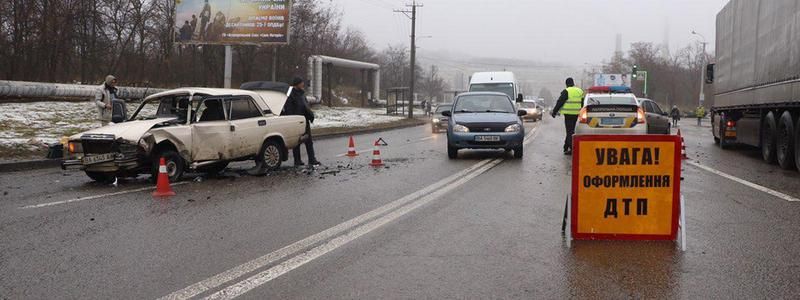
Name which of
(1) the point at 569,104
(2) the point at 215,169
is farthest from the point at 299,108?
(1) the point at 569,104

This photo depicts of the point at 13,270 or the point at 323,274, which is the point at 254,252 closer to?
the point at 323,274

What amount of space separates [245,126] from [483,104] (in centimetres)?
621

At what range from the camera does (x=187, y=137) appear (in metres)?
10.2

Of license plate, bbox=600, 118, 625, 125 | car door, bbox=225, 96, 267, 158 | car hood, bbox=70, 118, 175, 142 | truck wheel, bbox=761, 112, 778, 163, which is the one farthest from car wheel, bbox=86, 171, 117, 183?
truck wheel, bbox=761, 112, 778, 163

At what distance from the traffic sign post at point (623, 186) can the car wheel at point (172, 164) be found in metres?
6.56

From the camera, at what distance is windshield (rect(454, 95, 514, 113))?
15.0 metres

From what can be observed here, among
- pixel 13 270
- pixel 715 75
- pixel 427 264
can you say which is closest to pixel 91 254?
pixel 13 270

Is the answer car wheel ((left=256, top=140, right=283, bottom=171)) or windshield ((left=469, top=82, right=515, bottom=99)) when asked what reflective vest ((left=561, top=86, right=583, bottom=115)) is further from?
windshield ((left=469, top=82, right=515, bottom=99))

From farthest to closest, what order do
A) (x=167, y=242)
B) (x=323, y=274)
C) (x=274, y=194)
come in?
1. (x=274, y=194)
2. (x=167, y=242)
3. (x=323, y=274)

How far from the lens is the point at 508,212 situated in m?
7.34

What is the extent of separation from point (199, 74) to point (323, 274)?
130 feet

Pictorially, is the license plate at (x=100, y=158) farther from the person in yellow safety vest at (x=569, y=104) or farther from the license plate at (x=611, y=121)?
the license plate at (x=611, y=121)

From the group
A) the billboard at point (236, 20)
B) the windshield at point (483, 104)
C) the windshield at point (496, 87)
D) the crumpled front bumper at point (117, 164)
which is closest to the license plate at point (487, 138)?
the windshield at point (483, 104)

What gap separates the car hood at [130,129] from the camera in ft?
31.7
